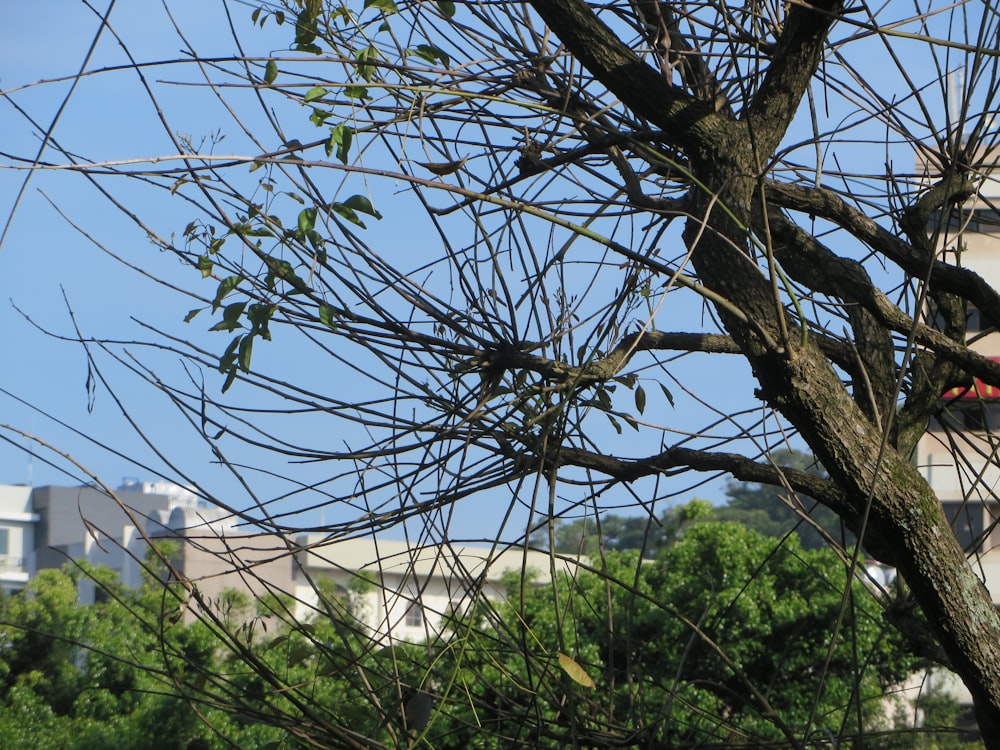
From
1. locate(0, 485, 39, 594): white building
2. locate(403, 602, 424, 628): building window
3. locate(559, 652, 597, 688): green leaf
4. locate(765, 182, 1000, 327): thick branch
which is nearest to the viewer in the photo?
locate(559, 652, 597, 688): green leaf

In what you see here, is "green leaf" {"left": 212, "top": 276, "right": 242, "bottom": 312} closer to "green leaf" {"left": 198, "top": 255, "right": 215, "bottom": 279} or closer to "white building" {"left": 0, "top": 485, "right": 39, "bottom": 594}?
"green leaf" {"left": 198, "top": 255, "right": 215, "bottom": 279}

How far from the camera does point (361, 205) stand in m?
1.64

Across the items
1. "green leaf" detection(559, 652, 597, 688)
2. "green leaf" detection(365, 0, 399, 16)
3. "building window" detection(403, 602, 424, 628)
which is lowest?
"green leaf" detection(559, 652, 597, 688)

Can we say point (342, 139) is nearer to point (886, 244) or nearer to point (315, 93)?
point (315, 93)

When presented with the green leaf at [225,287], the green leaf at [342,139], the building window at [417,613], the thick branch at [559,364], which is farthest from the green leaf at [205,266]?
the building window at [417,613]

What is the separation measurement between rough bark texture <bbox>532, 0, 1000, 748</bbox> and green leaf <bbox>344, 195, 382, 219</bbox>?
0.43 m

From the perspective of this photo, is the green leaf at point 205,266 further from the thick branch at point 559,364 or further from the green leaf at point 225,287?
the thick branch at point 559,364

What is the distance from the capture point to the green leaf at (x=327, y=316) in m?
1.66

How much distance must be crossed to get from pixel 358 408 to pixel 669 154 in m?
0.88

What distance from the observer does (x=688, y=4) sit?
2.05m

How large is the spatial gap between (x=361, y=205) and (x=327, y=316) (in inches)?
7.1

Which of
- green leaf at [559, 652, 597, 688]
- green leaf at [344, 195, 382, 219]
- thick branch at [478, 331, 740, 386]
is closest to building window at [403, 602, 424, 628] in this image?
green leaf at [559, 652, 597, 688]

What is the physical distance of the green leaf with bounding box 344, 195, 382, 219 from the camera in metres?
1.63

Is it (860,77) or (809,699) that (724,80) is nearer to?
(860,77)
